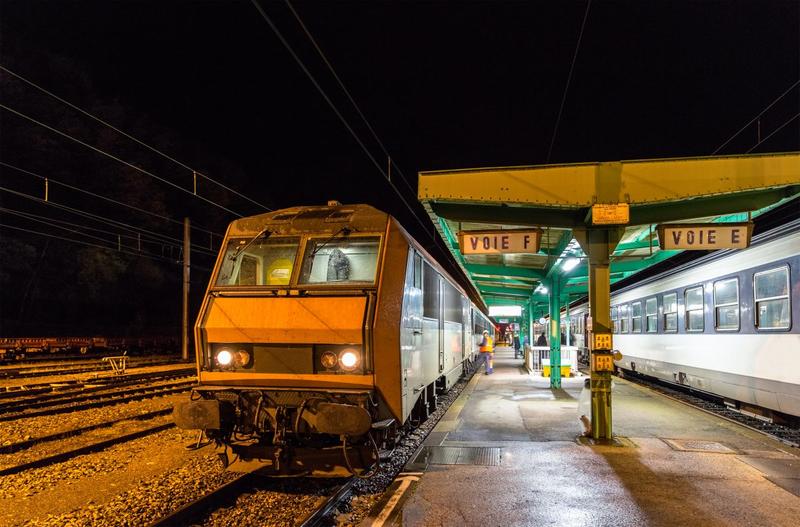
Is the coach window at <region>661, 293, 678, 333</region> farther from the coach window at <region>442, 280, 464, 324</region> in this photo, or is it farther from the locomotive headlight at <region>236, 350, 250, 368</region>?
the locomotive headlight at <region>236, 350, 250, 368</region>

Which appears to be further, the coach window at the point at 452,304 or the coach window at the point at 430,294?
the coach window at the point at 452,304

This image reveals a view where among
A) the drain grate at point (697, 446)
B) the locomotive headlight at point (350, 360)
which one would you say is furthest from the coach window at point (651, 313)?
the locomotive headlight at point (350, 360)

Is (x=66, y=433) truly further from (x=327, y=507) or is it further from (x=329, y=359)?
(x=327, y=507)

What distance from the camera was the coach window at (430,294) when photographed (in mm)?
8328

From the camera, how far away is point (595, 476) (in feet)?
21.5

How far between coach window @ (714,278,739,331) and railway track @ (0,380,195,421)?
506 inches

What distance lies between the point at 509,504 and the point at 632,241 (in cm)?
774

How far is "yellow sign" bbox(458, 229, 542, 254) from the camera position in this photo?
8477 millimetres

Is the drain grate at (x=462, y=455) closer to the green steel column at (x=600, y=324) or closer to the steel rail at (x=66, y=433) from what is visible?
the green steel column at (x=600, y=324)

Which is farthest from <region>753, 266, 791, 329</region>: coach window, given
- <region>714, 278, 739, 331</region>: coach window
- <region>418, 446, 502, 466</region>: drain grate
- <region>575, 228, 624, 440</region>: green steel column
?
<region>418, 446, 502, 466</region>: drain grate

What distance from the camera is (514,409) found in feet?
38.0

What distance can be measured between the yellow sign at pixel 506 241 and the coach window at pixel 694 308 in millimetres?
5829

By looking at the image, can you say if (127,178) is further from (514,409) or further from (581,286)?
(514,409)

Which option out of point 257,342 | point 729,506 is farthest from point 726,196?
point 257,342
